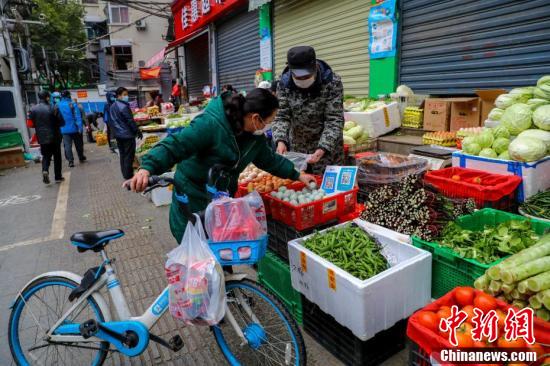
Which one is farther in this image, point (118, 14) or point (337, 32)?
point (118, 14)

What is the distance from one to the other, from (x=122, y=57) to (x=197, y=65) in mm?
21890

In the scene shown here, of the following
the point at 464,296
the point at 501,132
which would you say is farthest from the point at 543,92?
the point at 464,296

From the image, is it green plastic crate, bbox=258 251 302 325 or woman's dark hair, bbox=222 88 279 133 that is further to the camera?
green plastic crate, bbox=258 251 302 325

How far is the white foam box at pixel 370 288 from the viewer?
2494mm

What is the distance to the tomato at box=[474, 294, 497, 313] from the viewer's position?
1966mm

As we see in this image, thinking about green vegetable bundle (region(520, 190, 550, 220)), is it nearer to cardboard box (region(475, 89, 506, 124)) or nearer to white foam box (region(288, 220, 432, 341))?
white foam box (region(288, 220, 432, 341))

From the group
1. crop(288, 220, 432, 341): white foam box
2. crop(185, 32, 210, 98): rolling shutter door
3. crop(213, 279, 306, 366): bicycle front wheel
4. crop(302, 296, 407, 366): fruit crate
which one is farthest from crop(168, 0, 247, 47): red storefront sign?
crop(213, 279, 306, 366): bicycle front wheel

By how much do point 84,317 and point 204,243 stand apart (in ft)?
4.44

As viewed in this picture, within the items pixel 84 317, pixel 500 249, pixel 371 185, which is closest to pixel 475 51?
pixel 371 185

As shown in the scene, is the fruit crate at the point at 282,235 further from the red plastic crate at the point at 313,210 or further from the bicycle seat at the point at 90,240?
the bicycle seat at the point at 90,240

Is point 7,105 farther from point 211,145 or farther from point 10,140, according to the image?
point 211,145

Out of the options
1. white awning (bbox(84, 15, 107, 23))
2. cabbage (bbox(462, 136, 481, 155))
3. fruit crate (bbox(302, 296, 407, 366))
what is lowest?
fruit crate (bbox(302, 296, 407, 366))

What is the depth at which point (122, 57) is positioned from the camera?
37.9 m

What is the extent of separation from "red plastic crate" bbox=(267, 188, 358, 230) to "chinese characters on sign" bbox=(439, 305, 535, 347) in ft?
5.02
